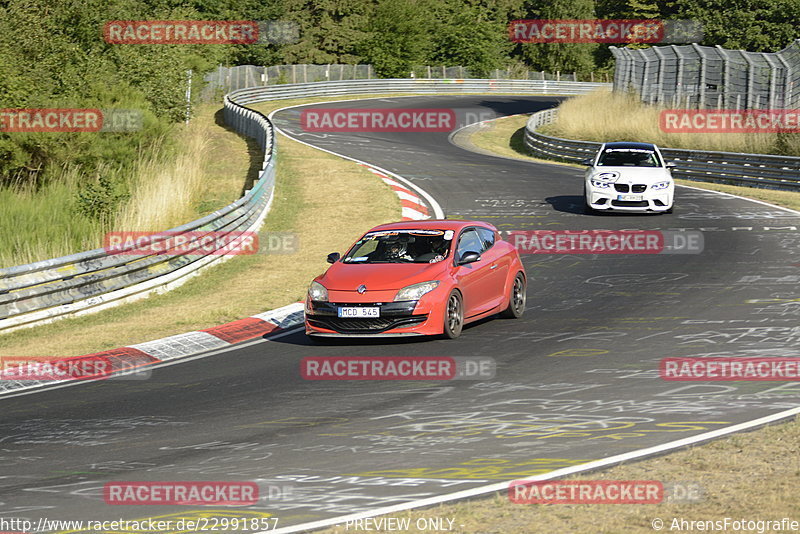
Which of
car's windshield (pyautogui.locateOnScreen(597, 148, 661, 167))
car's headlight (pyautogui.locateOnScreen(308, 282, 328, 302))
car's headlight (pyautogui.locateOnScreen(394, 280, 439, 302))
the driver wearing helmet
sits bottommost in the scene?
car's headlight (pyautogui.locateOnScreen(308, 282, 328, 302))

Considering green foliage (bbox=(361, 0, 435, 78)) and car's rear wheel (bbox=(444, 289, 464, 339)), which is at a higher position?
green foliage (bbox=(361, 0, 435, 78))

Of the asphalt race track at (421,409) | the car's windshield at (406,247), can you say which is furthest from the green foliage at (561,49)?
the car's windshield at (406,247)

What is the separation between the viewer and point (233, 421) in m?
9.60

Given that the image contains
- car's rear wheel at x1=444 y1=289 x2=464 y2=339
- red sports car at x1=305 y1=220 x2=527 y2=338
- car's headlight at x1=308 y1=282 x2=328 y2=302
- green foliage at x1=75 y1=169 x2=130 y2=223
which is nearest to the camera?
red sports car at x1=305 y1=220 x2=527 y2=338

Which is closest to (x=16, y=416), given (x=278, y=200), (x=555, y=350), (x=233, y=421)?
(x=233, y=421)

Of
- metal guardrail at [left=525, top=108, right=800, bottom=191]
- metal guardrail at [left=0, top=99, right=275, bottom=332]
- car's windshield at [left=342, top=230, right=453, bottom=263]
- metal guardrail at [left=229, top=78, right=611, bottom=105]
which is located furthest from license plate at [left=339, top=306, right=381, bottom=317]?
metal guardrail at [left=229, top=78, right=611, bottom=105]

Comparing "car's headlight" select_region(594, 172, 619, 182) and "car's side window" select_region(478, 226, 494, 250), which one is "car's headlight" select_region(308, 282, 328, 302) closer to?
"car's side window" select_region(478, 226, 494, 250)

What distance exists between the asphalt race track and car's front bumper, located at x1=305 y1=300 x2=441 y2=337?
220mm

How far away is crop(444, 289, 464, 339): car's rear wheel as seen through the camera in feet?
42.6

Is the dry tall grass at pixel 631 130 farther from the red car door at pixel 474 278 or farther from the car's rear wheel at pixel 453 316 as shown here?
the car's rear wheel at pixel 453 316

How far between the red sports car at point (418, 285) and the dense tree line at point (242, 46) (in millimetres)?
13324

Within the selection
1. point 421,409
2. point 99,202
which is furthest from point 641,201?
point 421,409

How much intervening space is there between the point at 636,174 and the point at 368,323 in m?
13.1

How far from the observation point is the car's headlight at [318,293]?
519 inches
